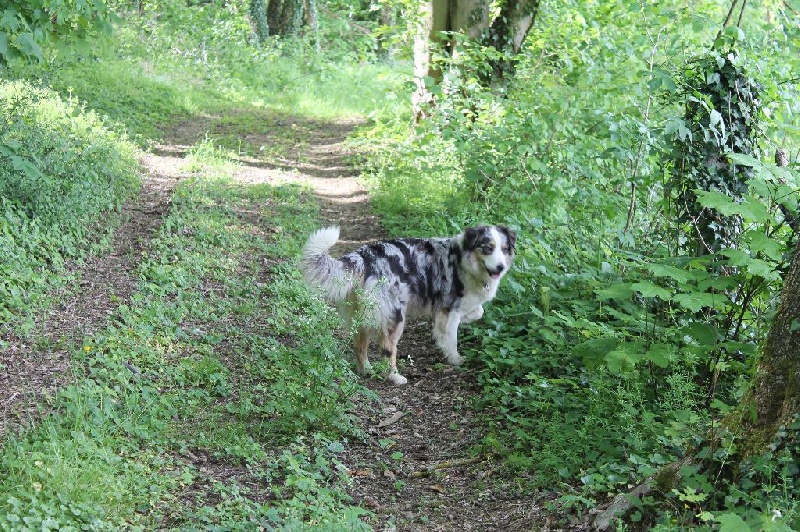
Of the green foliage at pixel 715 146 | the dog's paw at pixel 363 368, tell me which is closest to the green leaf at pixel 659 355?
the green foliage at pixel 715 146

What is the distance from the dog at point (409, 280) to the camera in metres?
6.20

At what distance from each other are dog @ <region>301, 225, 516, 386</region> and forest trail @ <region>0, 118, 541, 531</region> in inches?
15.2

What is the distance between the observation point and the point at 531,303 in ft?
23.6

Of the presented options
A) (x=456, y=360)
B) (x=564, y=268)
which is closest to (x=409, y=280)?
(x=456, y=360)

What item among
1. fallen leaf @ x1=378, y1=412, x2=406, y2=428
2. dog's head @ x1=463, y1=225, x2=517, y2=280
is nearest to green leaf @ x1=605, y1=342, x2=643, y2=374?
fallen leaf @ x1=378, y1=412, x2=406, y2=428

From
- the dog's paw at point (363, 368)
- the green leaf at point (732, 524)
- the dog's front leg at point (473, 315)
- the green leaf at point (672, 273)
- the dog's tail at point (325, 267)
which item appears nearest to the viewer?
the green leaf at point (732, 524)

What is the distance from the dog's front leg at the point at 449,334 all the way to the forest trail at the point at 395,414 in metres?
0.10

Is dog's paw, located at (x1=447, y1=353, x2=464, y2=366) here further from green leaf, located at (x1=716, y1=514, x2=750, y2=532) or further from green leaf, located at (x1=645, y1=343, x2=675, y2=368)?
green leaf, located at (x1=716, y1=514, x2=750, y2=532)

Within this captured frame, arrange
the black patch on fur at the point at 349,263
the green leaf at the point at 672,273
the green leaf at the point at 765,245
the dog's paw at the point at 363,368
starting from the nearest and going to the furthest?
the green leaf at the point at 765,245, the green leaf at the point at 672,273, the black patch on fur at the point at 349,263, the dog's paw at the point at 363,368

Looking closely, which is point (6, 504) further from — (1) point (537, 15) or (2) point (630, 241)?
(1) point (537, 15)

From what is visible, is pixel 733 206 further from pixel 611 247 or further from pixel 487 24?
pixel 487 24

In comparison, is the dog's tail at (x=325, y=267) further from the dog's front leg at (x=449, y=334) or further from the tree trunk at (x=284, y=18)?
the tree trunk at (x=284, y=18)

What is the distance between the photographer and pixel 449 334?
23.0 feet

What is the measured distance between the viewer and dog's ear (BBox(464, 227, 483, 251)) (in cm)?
691
